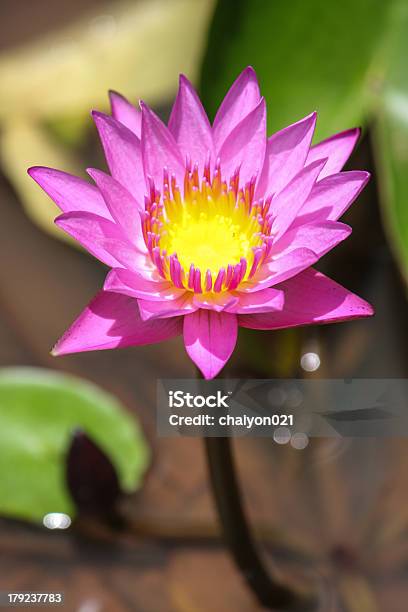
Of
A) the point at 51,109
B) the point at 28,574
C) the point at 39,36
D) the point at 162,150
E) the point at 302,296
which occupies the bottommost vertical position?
the point at 28,574

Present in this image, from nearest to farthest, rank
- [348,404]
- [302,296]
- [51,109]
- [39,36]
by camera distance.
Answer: [302,296], [348,404], [51,109], [39,36]

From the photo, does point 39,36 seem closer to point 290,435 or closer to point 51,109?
point 51,109

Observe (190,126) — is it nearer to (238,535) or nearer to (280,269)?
(280,269)

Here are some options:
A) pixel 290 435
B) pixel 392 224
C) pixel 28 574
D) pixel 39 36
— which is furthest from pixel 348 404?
pixel 39 36

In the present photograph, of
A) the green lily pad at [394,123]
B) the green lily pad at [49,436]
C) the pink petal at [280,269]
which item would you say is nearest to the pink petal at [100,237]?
the pink petal at [280,269]

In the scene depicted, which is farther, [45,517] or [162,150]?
[45,517]

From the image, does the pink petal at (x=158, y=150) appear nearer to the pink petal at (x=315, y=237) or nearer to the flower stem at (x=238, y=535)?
the pink petal at (x=315, y=237)

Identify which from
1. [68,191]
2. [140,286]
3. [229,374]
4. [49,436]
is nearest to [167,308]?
[140,286]
